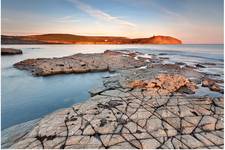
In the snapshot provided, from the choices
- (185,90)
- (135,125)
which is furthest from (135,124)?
(185,90)

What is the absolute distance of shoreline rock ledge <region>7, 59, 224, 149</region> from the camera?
541cm

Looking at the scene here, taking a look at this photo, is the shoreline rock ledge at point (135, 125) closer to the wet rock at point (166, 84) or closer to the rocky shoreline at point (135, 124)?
the rocky shoreline at point (135, 124)

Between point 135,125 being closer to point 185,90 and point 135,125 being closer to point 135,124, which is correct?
point 135,124

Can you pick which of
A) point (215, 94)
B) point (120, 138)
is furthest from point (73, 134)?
point (215, 94)

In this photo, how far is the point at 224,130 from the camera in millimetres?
6090

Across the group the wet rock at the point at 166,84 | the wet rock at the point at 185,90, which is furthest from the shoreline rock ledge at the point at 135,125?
the wet rock at the point at 185,90

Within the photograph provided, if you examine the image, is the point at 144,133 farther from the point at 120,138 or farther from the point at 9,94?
the point at 9,94

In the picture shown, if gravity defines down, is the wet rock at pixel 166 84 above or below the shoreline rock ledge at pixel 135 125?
above

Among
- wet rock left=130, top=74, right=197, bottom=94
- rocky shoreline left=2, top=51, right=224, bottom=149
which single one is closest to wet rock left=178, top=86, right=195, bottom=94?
wet rock left=130, top=74, right=197, bottom=94

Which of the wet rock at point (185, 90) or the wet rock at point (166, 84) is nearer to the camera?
the wet rock at point (166, 84)

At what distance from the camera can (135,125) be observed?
20.5 feet

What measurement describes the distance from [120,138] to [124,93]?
153 inches

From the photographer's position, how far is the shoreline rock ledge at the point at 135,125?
213 inches

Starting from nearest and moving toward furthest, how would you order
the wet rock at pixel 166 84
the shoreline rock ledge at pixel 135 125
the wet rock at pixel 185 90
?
the shoreline rock ledge at pixel 135 125
the wet rock at pixel 166 84
the wet rock at pixel 185 90
